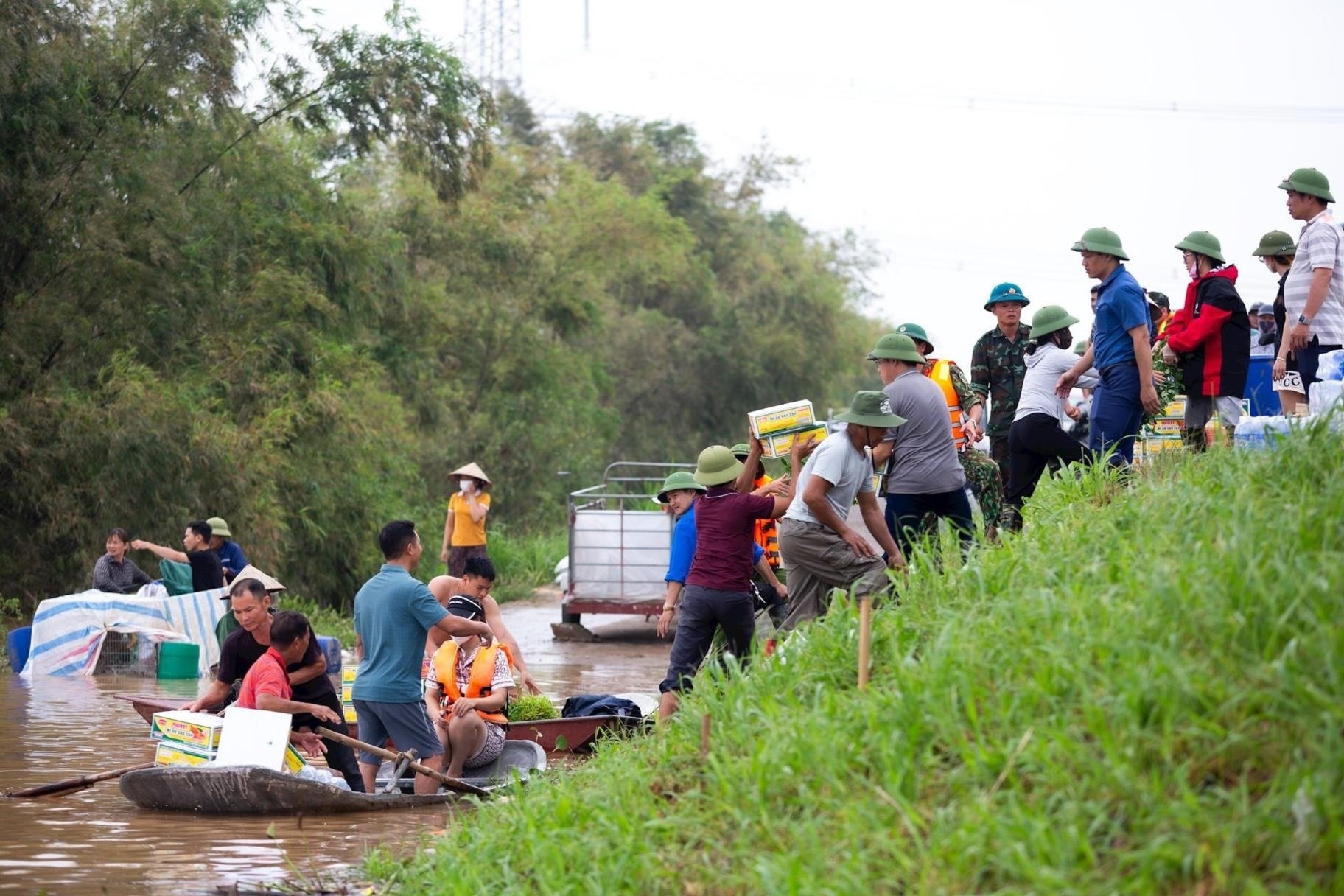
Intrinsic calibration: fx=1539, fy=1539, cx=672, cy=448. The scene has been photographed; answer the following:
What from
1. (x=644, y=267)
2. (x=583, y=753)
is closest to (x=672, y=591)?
(x=583, y=753)

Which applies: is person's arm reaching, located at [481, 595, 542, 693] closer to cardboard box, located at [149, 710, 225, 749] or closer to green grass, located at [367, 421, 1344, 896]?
cardboard box, located at [149, 710, 225, 749]

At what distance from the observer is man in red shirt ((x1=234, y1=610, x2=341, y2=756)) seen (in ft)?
28.7

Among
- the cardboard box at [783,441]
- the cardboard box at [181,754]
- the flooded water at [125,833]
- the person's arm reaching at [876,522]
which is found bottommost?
the flooded water at [125,833]

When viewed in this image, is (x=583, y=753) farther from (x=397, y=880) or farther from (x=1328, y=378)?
(x=1328, y=378)

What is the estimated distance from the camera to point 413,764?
853cm

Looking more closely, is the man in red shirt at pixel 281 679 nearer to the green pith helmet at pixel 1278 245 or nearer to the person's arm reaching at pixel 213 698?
the person's arm reaching at pixel 213 698

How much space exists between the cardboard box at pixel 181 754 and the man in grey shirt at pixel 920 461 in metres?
4.19

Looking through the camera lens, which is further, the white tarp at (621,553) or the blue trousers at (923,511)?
the white tarp at (621,553)

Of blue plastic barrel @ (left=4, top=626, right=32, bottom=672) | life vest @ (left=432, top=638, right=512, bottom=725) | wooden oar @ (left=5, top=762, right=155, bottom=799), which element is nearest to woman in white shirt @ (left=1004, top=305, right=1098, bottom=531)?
life vest @ (left=432, top=638, right=512, bottom=725)

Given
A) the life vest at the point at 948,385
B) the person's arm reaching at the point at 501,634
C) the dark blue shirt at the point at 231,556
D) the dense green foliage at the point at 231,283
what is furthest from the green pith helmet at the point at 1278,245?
the dense green foliage at the point at 231,283

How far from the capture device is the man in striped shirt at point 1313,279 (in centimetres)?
853

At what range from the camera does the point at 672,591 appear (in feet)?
34.7

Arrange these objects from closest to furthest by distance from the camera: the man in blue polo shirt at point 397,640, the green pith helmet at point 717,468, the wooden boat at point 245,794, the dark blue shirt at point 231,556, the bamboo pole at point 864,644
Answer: the bamboo pole at point 864,644 < the wooden boat at point 245,794 < the man in blue polo shirt at point 397,640 < the green pith helmet at point 717,468 < the dark blue shirt at point 231,556

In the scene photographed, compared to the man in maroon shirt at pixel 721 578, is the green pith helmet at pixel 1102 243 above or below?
above
